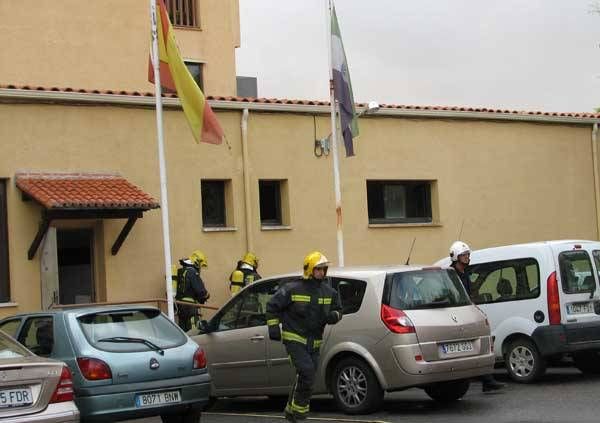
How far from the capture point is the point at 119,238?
1827cm

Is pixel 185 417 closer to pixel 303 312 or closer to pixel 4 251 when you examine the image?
pixel 303 312

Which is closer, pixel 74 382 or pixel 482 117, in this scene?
pixel 74 382

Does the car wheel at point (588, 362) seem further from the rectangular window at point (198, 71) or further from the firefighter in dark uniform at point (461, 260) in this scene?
the rectangular window at point (198, 71)

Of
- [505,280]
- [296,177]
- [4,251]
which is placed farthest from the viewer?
[296,177]

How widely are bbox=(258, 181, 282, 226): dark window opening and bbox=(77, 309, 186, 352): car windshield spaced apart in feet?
30.3

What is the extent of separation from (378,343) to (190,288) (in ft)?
22.9

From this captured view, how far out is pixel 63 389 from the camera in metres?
9.13

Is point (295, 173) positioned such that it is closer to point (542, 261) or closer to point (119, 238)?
point (119, 238)

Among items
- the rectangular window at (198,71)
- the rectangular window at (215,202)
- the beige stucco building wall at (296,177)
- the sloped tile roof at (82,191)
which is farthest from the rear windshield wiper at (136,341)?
the rectangular window at (198,71)

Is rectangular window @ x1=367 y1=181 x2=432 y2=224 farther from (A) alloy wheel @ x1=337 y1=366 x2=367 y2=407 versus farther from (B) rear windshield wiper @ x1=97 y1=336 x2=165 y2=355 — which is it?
(B) rear windshield wiper @ x1=97 y1=336 x2=165 y2=355

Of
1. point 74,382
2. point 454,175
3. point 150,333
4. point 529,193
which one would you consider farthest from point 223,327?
point 529,193

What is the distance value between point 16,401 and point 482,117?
626 inches

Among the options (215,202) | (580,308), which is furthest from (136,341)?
(215,202)

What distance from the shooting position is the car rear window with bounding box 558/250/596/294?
13859 millimetres
